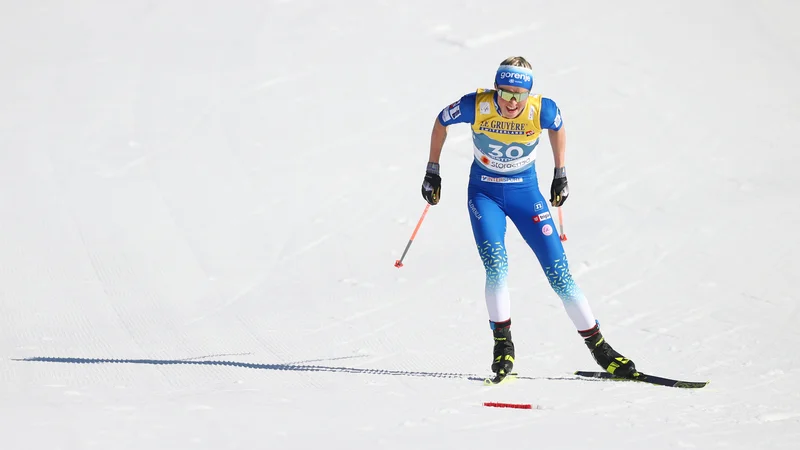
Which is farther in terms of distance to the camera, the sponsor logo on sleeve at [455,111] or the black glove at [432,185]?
the black glove at [432,185]

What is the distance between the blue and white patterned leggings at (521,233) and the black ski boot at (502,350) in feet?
0.17

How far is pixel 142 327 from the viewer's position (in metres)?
7.66

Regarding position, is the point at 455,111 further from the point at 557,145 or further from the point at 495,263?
the point at 495,263

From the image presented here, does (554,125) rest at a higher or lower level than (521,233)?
higher

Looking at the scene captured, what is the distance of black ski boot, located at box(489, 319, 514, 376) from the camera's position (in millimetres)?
6289

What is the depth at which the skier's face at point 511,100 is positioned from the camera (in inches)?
240

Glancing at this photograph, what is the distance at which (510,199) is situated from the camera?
6.43 m

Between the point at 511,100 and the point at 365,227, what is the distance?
369 centimetres

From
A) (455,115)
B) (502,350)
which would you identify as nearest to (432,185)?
(455,115)

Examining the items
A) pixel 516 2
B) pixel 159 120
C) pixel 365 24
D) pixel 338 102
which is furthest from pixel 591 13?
pixel 159 120

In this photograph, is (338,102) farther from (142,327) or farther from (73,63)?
(142,327)

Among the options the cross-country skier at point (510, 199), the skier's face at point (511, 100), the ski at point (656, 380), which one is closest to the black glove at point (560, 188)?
the cross-country skier at point (510, 199)

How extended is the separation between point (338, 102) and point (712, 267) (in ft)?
16.5

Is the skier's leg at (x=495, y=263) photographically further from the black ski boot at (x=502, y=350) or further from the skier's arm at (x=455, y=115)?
the skier's arm at (x=455, y=115)
